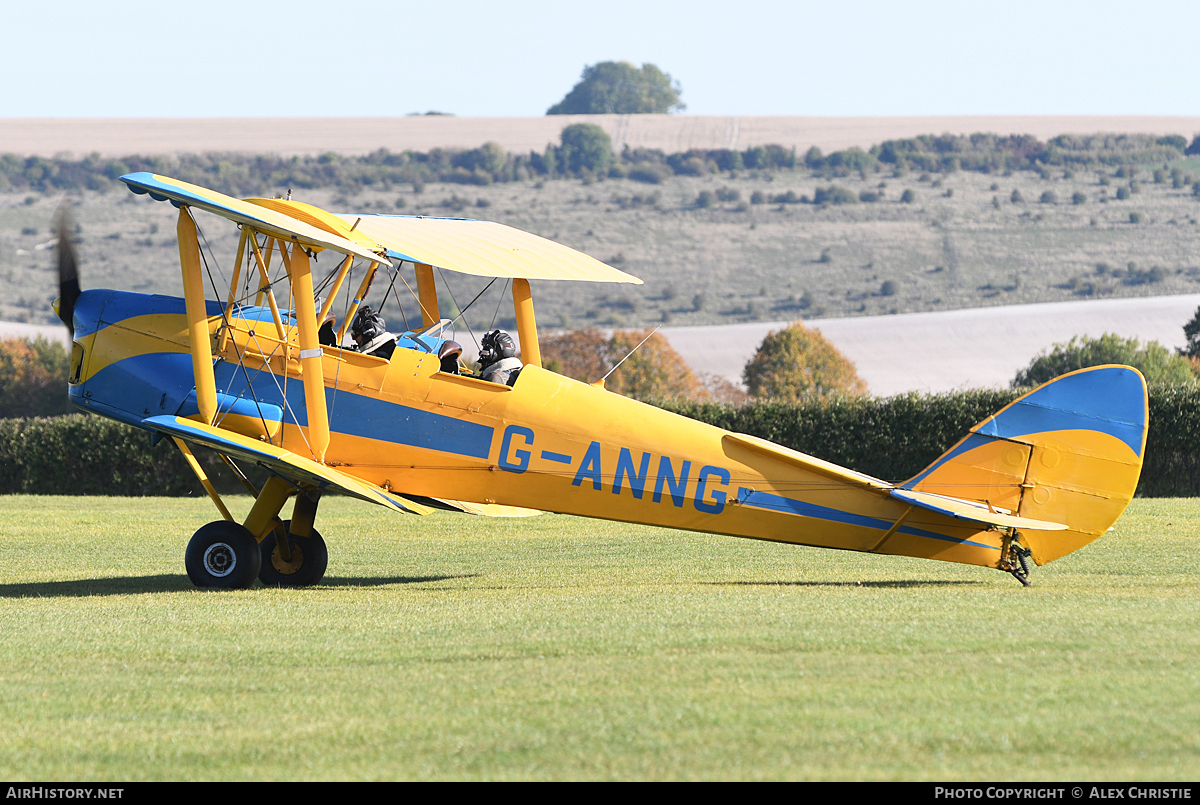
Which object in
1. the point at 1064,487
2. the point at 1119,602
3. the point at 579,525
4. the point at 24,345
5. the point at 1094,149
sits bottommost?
the point at 24,345

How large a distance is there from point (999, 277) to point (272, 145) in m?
73.6

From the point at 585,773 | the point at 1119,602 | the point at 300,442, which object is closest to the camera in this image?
the point at 585,773

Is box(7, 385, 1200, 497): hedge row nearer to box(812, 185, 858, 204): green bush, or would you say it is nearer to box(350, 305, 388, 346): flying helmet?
box(350, 305, 388, 346): flying helmet

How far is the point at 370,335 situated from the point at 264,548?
7.19 feet

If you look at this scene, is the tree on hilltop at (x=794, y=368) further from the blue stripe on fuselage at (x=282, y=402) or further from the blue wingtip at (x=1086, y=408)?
the blue wingtip at (x=1086, y=408)

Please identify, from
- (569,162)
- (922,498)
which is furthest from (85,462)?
(569,162)

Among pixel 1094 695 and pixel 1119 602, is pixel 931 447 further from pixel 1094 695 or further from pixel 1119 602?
pixel 1094 695

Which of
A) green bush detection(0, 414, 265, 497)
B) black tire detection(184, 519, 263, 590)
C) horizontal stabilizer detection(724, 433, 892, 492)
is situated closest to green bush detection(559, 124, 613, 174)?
green bush detection(0, 414, 265, 497)

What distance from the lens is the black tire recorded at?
10000 millimetres

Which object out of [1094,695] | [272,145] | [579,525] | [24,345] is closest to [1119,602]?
[1094,695]

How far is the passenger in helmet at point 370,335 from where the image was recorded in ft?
33.7

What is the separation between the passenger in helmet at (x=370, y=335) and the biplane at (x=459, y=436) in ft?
0.33

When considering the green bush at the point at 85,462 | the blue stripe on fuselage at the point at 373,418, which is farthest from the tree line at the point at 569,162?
the blue stripe on fuselage at the point at 373,418

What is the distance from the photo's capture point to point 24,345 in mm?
53938
